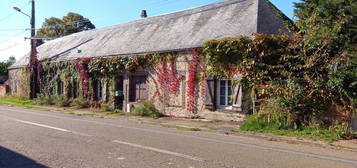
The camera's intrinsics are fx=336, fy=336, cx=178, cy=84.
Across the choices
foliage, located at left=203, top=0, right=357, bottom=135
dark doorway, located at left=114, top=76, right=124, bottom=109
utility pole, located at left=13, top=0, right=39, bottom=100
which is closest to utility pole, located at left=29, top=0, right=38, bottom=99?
utility pole, located at left=13, top=0, right=39, bottom=100

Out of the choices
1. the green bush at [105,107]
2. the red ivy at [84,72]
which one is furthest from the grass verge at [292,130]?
the red ivy at [84,72]

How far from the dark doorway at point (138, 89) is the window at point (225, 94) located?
4.78m

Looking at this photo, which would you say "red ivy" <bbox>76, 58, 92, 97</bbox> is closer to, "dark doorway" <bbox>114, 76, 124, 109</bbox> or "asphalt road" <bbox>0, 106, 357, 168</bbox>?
"dark doorway" <bbox>114, 76, 124, 109</bbox>

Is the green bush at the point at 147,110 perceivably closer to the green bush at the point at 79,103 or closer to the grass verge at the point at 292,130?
the grass verge at the point at 292,130

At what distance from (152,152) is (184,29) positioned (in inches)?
460

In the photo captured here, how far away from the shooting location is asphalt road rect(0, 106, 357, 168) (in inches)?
246

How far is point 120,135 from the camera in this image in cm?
969

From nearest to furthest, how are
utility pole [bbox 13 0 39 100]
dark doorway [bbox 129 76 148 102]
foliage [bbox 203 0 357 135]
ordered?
foliage [bbox 203 0 357 135] → dark doorway [bbox 129 76 148 102] → utility pole [bbox 13 0 39 100]

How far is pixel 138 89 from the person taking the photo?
59.9ft

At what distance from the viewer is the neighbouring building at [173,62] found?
14.3m

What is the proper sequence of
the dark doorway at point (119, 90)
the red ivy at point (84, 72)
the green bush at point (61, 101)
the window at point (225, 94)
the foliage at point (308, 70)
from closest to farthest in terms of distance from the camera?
the foliage at point (308, 70) → the window at point (225, 94) → the dark doorway at point (119, 90) → the red ivy at point (84, 72) → the green bush at point (61, 101)

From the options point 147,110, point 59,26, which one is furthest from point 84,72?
point 59,26

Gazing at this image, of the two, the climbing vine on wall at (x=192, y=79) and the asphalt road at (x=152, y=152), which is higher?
the climbing vine on wall at (x=192, y=79)

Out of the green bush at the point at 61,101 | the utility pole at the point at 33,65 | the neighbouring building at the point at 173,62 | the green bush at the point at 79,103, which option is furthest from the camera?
the utility pole at the point at 33,65
